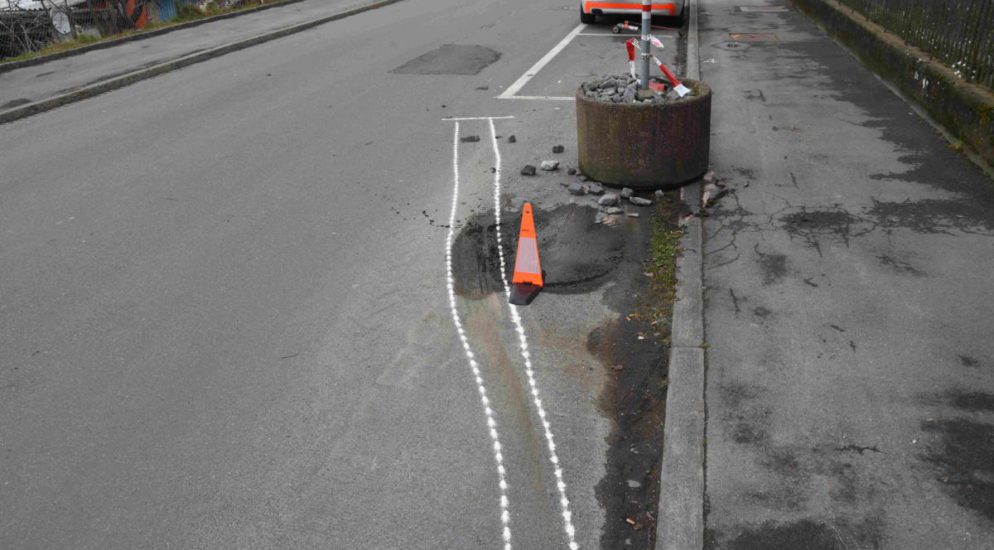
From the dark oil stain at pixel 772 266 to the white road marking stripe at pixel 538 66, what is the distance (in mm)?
6342

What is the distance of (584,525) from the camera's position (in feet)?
11.8

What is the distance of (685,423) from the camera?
13.6ft

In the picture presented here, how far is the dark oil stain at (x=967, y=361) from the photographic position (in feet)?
14.9

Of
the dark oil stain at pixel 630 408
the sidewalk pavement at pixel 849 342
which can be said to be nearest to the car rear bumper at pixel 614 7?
the sidewalk pavement at pixel 849 342

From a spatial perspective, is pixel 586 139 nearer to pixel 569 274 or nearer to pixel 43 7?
pixel 569 274

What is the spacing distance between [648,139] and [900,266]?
92.8 inches

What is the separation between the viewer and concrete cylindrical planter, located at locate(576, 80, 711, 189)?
704cm

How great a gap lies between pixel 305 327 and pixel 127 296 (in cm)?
156

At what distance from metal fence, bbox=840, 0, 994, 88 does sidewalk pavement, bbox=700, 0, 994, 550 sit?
78cm

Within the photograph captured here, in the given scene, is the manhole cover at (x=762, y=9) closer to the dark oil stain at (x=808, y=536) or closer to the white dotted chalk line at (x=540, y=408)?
the white dotted chalk line at (x=540, y=408)

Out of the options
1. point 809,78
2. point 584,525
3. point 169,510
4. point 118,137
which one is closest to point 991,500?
point 584,525

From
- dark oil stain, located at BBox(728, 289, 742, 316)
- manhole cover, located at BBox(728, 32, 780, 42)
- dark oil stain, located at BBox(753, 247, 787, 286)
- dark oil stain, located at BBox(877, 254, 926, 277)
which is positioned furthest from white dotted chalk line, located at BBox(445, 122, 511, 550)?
manhole cover, located at BBox(728, 32, 780, 42)

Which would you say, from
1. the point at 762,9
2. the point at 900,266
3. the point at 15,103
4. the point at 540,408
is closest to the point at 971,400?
the point at 900,266

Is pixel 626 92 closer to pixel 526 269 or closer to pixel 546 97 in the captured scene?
pixel 526 269
